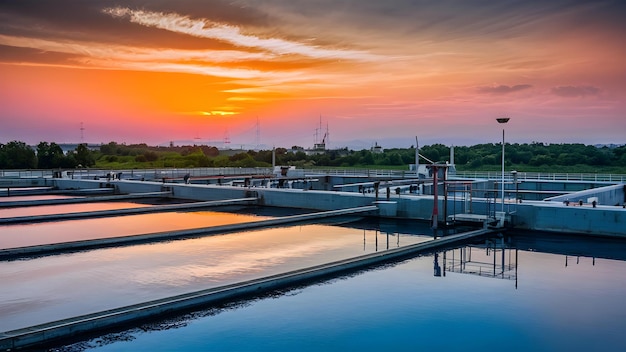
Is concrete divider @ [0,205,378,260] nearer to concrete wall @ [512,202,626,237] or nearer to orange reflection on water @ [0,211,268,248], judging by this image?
orange reflection on water @ [0,211,268,248]

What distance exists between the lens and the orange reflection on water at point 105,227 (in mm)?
15898

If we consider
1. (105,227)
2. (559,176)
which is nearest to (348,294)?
(105,227)

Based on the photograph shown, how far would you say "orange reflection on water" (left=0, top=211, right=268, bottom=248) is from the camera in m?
15.9

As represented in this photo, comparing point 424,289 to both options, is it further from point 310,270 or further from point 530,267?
point 530,267

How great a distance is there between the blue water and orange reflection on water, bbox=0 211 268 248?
907cm

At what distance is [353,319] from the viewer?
8.28 m

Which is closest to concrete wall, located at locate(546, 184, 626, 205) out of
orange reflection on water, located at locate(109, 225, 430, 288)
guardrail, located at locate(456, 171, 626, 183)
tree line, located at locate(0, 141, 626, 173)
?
guardrail, located at locate(456, 171, 626, 183)

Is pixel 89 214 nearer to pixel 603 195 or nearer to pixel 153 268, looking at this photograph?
pixel 153 268

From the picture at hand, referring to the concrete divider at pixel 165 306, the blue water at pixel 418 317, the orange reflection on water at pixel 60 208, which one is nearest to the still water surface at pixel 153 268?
the concrete divider at pixel 165 306

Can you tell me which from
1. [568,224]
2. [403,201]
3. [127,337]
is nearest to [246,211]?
[403,201]

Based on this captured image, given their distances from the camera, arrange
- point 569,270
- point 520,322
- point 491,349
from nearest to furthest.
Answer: point 491,349 → point 520,322 → point 569,270

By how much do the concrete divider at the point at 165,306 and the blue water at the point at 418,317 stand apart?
0.24m

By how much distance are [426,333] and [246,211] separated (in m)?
16.2

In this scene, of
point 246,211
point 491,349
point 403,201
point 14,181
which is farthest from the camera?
point 14,181
